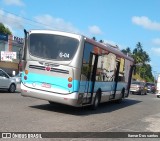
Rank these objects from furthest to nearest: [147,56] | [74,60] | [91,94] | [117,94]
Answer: [147,56], [117,94], [91,94], [74,60]

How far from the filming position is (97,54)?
656 inches

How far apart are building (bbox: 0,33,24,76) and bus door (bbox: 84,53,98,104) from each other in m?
45.0

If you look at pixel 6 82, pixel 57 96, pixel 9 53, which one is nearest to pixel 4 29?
pixel 9 53

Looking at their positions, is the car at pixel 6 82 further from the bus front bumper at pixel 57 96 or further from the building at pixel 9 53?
the building at pixel 9 53

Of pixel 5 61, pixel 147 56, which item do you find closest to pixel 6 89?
pixel 5 61

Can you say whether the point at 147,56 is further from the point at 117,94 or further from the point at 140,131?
the point at 140,131

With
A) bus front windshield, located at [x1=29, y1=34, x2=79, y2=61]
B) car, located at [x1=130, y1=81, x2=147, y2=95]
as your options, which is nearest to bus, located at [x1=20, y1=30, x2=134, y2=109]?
bus front windshield, located at [x1=29, y1=34, x2=79, y2=61]

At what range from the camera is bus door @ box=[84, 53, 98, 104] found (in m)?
15.9

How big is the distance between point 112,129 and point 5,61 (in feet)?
170

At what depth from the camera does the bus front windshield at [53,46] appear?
47.9 ft

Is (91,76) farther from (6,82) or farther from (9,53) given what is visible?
(9,53)

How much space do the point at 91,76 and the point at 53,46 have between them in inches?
93.6

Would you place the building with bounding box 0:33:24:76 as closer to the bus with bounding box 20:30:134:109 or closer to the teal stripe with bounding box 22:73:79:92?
the bus with bounding box 20:30:134:109

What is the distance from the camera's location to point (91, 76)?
1614cm
